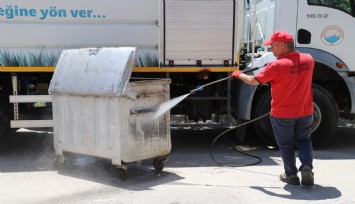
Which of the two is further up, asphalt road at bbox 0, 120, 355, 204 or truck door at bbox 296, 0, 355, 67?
truck door at bbox 296, 0, 355, 67

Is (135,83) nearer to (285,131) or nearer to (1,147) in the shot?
(285,131)

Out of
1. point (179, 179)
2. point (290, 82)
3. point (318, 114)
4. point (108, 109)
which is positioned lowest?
point (179, 179)

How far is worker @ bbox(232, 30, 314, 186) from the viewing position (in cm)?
468

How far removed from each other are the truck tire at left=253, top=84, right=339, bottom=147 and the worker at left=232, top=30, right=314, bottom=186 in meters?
1.50

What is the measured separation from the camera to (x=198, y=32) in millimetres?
6059

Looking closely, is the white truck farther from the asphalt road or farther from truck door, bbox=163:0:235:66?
the asphalt road

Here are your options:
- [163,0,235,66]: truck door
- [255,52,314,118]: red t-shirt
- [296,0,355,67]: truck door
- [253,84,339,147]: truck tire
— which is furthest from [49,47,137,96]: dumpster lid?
[296,0,355,67]: truck door

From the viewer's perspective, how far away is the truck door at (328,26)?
6320 millimetres

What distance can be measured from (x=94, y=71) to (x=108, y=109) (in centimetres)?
49

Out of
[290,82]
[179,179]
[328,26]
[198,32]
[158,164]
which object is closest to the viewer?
[290,82]

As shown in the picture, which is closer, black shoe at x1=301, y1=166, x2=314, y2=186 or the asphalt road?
the asphalt road

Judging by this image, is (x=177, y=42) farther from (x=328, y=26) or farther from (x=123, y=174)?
(x=328, y=26)

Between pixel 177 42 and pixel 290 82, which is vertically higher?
pixel 177 42

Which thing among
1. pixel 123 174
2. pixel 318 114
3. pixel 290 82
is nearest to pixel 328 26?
pixel 318 114
